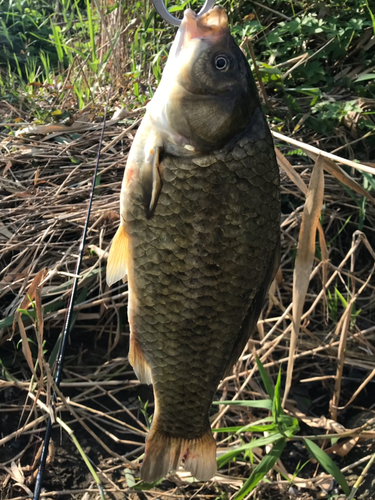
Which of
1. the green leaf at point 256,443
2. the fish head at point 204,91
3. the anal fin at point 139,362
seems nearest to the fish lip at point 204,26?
the fish head at point 204,91

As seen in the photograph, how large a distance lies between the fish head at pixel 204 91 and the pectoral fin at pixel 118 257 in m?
0.25

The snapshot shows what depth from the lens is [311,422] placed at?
196 cm

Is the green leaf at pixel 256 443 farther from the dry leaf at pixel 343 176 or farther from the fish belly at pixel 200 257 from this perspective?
the dry leaf at pixel 343 176

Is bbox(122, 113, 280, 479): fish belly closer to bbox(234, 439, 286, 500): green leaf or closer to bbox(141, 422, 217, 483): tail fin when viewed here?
bbox(141, 422, 217, 483): tail fin

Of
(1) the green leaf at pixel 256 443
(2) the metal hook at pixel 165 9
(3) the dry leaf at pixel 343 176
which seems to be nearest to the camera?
(2) the metal hook at pixel 165 9

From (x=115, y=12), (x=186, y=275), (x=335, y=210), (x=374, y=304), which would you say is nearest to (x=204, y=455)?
(x=186, y=275)

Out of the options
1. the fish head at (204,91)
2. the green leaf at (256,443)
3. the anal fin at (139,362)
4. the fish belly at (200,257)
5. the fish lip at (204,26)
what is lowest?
the green leaf at (256,443)

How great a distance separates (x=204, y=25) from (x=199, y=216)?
0.45m

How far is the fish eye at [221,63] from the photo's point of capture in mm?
1117

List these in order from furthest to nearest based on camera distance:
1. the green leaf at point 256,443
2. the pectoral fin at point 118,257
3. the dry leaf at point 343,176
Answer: the green leaf at point 256,443, the dry leaf at point 343,176, the pectoral fin at point 118,257

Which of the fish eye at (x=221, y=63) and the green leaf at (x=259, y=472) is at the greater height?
the fish eye at (x=221, y=63)

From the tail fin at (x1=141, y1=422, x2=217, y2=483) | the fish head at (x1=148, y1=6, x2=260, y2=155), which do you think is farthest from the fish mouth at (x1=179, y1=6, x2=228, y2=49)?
the tail fin at (x1=141, y1=422, x2=217, y2=483)

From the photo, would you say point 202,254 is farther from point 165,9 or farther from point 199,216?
point 165,9

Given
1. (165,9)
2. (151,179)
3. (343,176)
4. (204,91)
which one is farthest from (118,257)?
(343,176)
